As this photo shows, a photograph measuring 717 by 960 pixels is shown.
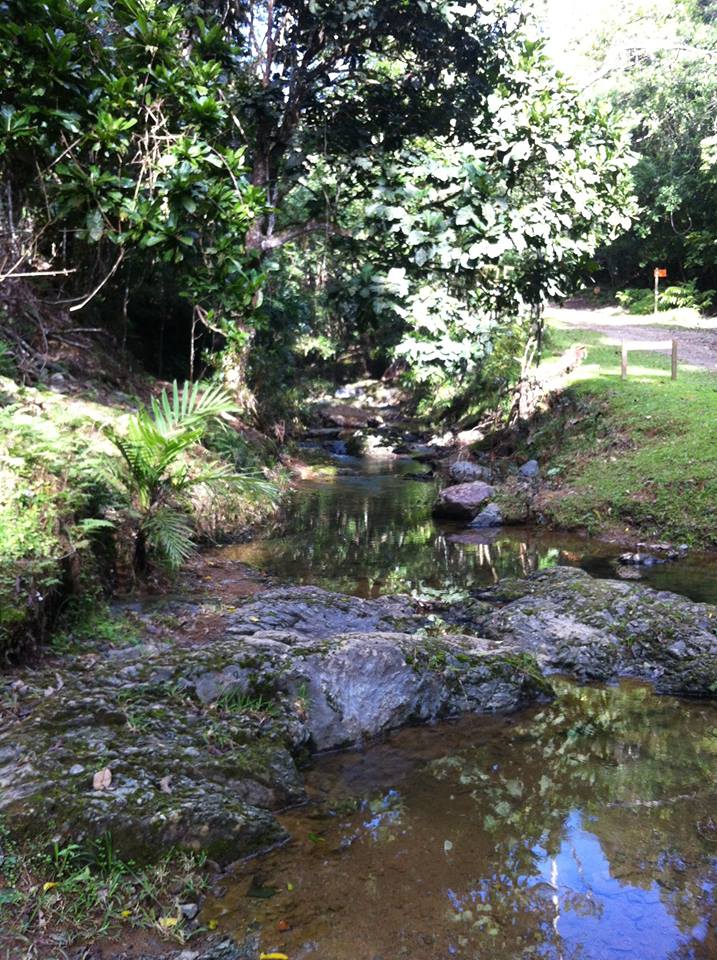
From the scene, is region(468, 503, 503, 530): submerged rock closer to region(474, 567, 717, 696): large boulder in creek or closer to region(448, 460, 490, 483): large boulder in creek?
region(448, 460, 490, 483): large boulder in creek

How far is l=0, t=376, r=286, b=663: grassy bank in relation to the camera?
15.2ft

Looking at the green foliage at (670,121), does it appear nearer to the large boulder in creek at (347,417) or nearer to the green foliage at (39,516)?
the large boulder in creek at (347,417)

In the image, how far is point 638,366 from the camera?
17.2m

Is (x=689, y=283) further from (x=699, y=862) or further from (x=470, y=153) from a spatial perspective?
(x=699, y=862)

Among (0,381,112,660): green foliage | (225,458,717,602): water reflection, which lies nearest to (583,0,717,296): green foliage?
(225,458,717,602): water reflection

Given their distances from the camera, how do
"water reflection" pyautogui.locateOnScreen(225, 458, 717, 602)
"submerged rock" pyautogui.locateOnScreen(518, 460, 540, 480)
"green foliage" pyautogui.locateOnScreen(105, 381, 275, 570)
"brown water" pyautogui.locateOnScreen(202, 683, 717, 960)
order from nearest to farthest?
1. "brown water" pyautogui.locateOnScreen(202, 683, 717, 960)
2. "green foliage" pyautogui.locateOnScreen(105, 381, 275, 570)
3. "water reflection" pyautogui.locateOnScreen(225, 458, 717, 602)
4. "submerged rock" pyautogui.locateOnScreen(518, 460, 540, 480)

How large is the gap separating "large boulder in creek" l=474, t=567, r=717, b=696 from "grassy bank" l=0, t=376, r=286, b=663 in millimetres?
3523

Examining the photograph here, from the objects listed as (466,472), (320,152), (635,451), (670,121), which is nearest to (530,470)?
(466,472)

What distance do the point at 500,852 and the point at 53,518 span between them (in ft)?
12.5

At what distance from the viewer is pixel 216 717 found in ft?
14.1

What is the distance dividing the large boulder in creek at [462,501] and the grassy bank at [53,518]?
605 cm

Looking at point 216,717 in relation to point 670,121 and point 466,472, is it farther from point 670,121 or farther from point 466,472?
point 670,121

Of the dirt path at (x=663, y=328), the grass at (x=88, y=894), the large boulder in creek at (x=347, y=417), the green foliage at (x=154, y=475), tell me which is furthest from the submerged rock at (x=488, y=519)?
the large boulder in creek at (x=347, y=417)

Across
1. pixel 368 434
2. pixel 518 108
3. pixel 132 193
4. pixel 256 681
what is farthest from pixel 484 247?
pixel 368 434
